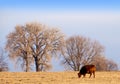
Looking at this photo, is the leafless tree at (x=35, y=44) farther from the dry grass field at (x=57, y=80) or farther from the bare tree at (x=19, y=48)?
the dry grass field at (x=57, y=80)

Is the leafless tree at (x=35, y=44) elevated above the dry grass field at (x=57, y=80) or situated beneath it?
elevated above

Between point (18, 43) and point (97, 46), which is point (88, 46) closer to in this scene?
point (97, 46)

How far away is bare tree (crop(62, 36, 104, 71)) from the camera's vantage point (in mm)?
81750

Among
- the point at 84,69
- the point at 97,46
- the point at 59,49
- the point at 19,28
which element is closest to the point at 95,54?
the point at 97,46

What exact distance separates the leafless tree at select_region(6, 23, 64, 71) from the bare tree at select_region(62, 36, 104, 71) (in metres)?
9.95

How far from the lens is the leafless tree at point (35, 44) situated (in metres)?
69.8

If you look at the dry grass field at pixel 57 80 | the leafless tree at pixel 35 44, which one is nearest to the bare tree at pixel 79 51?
the leafless tree at pixel 35 44

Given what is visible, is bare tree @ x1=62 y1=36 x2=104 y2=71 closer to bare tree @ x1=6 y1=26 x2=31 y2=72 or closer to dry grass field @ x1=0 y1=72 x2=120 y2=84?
bare tree @ x1=6 y1=26 x2=31 y2=72

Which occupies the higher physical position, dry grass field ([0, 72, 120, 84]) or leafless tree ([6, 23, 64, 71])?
leafless tree ([6, 23, 64, 71])

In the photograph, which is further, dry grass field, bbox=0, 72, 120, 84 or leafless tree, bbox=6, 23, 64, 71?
leafless tree, bbox=6, 23, 64, 71

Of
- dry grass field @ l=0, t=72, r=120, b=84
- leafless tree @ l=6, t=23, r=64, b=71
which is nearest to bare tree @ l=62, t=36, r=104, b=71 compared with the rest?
leafless tree @ l=6, t=23, r=64, b=71

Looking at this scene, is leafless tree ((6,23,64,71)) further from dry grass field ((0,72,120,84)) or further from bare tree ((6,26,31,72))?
dry grass field ((0,72,120,84))

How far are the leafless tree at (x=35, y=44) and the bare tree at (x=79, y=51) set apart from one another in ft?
32.6

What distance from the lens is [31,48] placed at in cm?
7100
